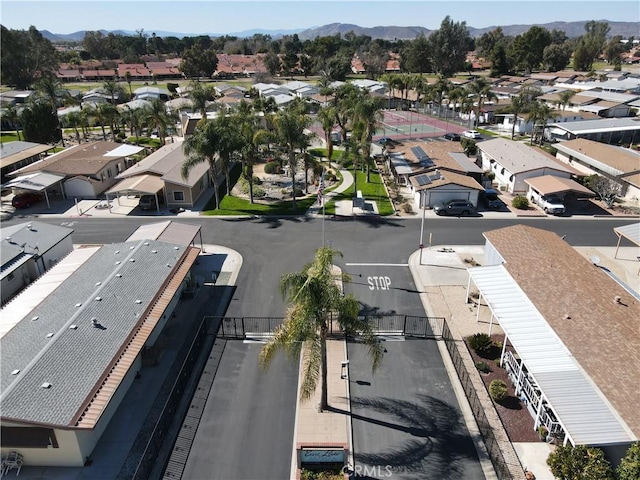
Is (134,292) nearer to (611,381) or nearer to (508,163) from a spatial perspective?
(611,381)

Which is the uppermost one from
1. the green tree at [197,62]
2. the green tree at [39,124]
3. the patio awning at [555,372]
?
the green tree at [197,62]

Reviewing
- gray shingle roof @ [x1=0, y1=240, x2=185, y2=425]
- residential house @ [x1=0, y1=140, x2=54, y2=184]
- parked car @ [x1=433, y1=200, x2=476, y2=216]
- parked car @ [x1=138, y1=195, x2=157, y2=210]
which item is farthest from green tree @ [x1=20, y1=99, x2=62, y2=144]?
parked car @ [x1=433, y1=200, x2=476, y2=216]

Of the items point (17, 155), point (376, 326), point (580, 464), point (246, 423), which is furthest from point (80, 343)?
point (17, 155)

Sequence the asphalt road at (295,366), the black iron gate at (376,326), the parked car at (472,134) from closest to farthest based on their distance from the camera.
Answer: the asphalt road at (295,366), the black iron gate at (376,326), the parked car at (472,134)

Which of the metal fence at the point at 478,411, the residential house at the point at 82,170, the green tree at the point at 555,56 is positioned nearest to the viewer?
the metal fence at the point at 478,411

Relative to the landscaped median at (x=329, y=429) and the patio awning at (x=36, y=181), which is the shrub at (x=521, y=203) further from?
the patio awning at (x=36, y=181)

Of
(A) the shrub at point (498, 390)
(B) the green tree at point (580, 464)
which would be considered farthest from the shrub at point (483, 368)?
(B) the green tree at point (580, 464)
